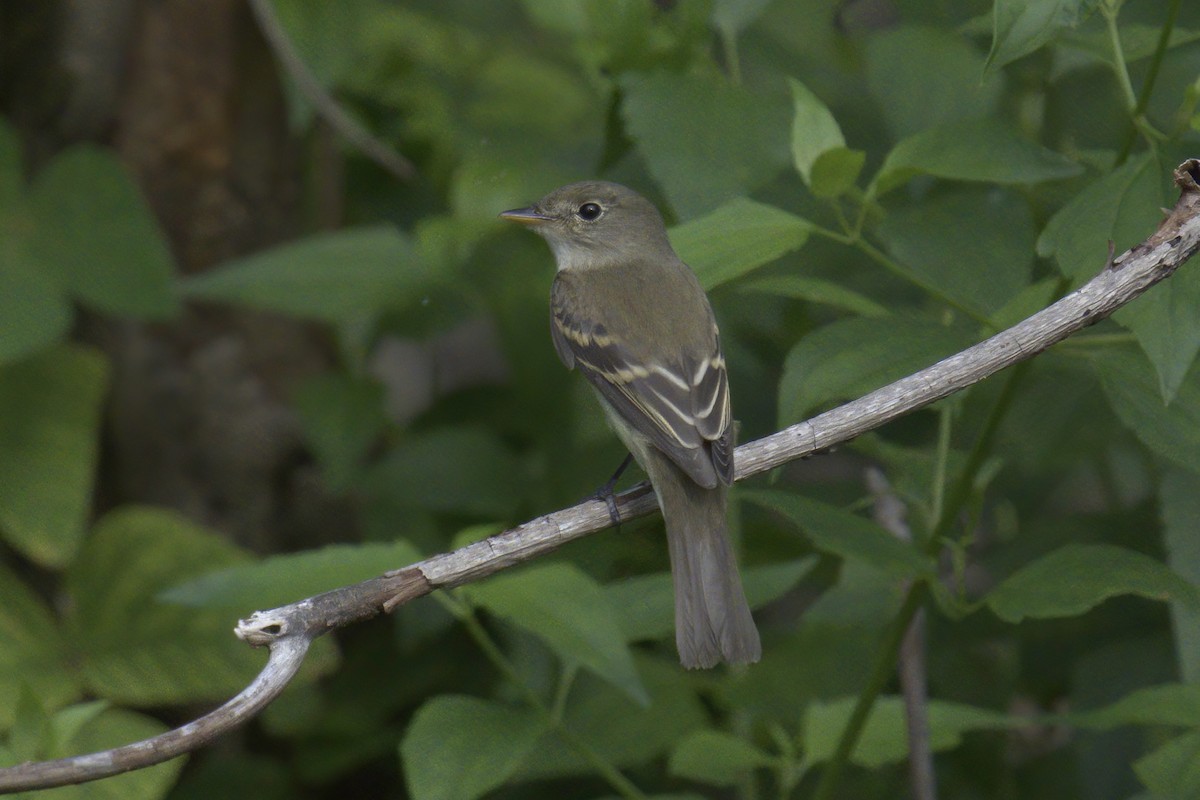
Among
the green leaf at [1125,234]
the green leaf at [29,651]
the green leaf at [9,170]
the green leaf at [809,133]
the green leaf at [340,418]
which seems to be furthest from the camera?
the green leaf at [340,418]

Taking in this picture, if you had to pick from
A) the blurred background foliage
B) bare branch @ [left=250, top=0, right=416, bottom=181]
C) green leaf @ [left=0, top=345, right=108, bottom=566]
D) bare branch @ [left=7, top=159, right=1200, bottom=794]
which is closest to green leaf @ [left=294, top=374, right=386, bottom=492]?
the blurred background foliage

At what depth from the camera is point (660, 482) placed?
2.97m

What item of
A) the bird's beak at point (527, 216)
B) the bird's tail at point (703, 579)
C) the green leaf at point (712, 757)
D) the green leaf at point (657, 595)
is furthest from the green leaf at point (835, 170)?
the bird's beak at point (527, 216)

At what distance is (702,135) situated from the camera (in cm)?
295

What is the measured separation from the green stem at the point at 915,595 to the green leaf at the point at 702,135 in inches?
29.3

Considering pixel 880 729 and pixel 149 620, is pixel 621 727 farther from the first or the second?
pixel 149 620

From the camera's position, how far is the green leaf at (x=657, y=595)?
2.77 m

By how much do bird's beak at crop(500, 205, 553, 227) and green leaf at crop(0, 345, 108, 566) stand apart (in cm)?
140

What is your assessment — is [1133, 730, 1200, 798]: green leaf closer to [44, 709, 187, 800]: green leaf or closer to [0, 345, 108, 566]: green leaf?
[44, 709, 187, 800]: green leaf

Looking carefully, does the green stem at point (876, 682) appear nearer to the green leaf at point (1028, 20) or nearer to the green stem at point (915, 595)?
the green stem at point (915, 595)

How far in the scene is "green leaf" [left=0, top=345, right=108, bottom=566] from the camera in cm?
379

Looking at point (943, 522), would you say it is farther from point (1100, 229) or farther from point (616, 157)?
point (616, 157)

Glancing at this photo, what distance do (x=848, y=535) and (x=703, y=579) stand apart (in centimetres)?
49

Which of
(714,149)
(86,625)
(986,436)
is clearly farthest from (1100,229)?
(86,625)
